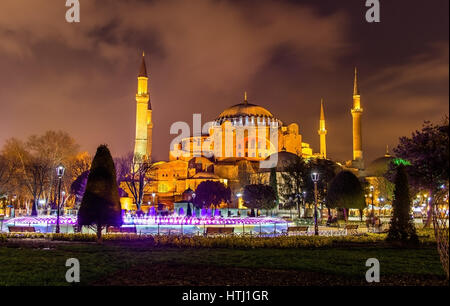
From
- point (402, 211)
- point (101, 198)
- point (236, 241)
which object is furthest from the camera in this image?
point (101, 198)

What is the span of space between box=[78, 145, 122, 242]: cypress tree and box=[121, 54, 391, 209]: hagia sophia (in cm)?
3783

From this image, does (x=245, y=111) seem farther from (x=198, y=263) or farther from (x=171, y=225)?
(x=198, y=263)

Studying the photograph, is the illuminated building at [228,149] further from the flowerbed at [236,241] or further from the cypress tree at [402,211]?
the cypress tree at [402,211]

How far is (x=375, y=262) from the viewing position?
9.96 m

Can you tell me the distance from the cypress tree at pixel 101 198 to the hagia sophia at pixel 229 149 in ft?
124

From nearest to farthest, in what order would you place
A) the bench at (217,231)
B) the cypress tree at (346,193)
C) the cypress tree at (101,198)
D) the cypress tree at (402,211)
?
the cypress tree at (402,211) < the cypress tree at (101,198) < the bench at (217,231) < the cypress tree at (346,193)

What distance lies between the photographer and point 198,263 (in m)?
10.1

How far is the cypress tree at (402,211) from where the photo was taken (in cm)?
1373

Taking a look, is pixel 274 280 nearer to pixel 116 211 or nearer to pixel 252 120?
pixel 116 211

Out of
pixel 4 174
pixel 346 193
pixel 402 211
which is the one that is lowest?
pixel 402 211

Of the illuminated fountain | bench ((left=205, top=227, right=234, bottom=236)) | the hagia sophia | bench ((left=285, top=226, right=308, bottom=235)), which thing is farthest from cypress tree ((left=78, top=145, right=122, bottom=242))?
the hagia sophia

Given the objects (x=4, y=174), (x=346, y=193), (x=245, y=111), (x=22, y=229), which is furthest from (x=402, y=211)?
(x=245, y=111)

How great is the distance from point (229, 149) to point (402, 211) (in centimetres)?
6313

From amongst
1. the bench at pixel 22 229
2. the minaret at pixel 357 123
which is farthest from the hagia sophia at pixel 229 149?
the bench at pixel 22 229
